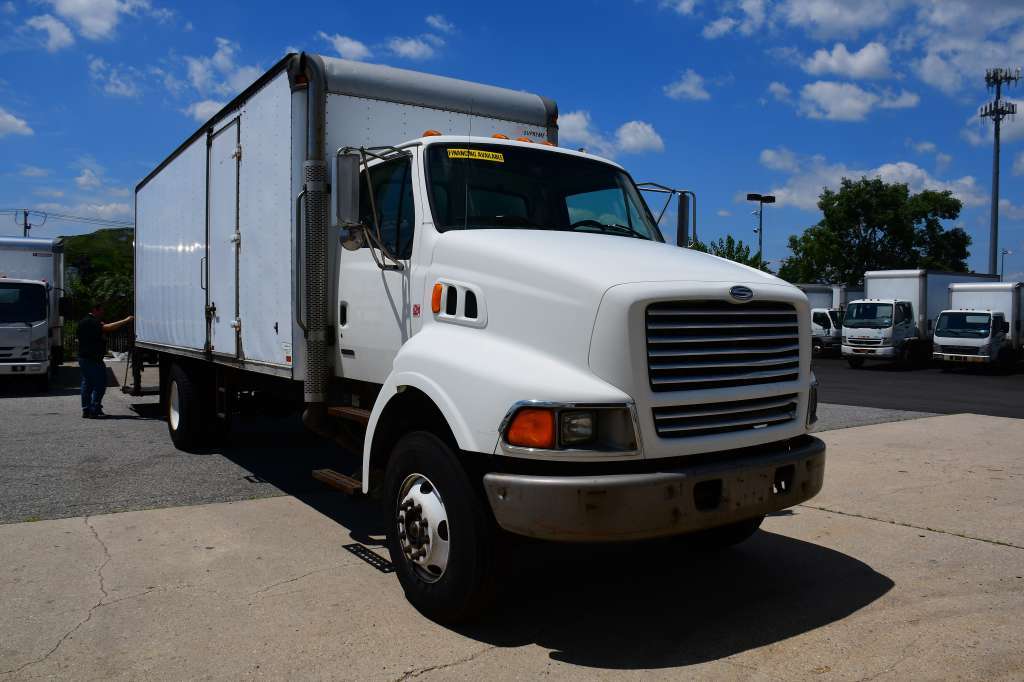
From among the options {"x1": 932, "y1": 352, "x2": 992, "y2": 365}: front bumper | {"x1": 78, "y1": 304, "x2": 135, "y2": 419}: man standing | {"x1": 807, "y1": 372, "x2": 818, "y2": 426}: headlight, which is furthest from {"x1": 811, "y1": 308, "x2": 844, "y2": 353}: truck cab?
{"x1": 807, "y1": 372, "x2": 818, "y2": 426}: headlight

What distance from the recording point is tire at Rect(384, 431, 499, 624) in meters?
3.99

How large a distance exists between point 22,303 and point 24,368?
4.73ft

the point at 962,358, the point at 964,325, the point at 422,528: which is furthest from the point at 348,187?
the point at 964,325

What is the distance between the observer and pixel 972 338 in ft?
88.1

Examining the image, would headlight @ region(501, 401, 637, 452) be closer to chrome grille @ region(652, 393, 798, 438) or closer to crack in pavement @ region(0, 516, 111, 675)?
chrome grille @ region(652, 393, 798, 438)

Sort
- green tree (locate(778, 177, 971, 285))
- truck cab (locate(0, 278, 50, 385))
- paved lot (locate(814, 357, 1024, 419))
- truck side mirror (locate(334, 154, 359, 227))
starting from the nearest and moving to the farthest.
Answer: truck side mirror (locate(334, 154, 359, 227)) < paved lot (locate(814, 357, 1024, 419)) < truck cab (locate(0, 278, 50, 385)) < green tree (locate(778, 177, 971, 285))

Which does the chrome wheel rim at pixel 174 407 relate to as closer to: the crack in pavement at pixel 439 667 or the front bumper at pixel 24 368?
the crack in pavement at pixel 439 667

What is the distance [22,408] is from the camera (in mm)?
13953

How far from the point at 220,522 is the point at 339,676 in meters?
3.07

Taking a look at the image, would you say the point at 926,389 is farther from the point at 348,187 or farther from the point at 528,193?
the point at 348,187

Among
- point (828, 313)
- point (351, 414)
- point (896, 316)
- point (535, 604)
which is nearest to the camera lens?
point (535, 604)

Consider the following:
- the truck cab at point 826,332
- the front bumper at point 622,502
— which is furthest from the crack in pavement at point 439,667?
the truck cab at point 826,332

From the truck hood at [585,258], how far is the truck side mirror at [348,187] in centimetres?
63

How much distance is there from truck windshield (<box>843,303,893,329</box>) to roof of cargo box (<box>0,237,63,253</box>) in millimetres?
24783
